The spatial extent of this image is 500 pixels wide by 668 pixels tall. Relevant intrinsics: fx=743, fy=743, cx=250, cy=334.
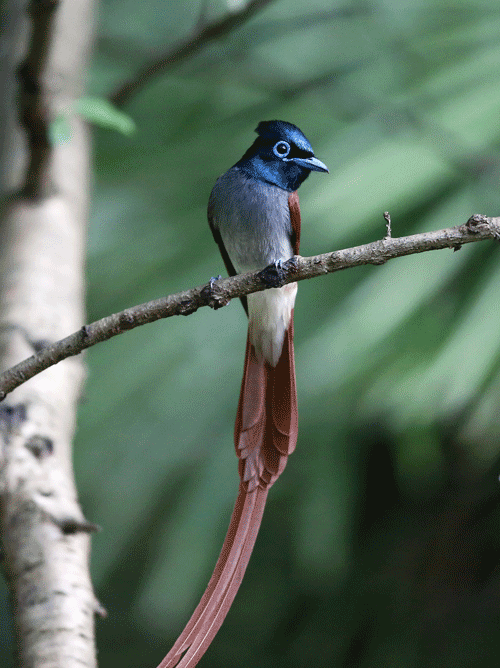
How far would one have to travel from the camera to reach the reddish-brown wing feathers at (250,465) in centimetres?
88

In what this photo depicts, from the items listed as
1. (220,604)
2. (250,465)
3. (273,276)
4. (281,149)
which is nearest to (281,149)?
(281,149)

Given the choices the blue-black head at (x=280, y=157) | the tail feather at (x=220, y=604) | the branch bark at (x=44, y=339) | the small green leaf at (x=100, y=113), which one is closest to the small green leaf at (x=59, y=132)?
the small green leaf at (x=100, y=113)

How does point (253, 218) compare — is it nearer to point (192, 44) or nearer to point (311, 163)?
point (311, 163)

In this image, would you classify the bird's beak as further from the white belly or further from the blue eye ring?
the white belly

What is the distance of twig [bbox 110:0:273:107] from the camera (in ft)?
5.84

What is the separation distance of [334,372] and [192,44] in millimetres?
898

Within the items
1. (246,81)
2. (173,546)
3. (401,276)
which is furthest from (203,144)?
(173,546)

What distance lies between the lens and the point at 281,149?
1.20m

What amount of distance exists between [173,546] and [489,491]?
2.72 ft

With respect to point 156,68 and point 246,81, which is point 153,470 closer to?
point 156,68

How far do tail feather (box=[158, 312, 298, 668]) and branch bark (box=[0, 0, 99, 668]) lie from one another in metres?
0.17

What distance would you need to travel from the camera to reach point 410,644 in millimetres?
1926

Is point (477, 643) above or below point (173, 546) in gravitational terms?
below

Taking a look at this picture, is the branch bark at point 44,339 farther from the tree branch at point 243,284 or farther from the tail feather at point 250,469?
the tree branch at point 243,284
